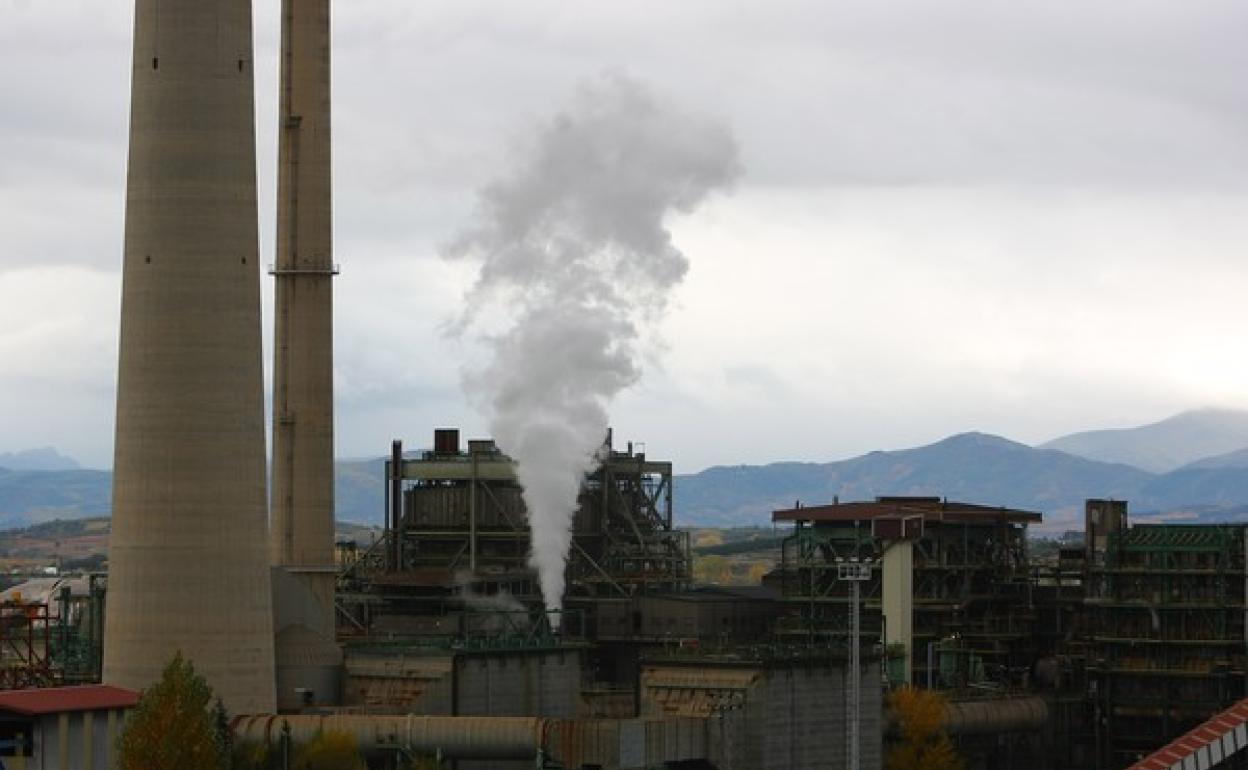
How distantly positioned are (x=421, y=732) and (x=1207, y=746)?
29.0m

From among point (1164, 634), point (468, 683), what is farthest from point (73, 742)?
point (1164, 634)

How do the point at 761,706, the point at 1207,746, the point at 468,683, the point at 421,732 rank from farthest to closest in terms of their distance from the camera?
the point at 1207,746 < the point at 468,683 < the point at 761,706 < the point at 421,732

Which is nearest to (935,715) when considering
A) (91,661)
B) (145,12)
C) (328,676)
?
(328,676)

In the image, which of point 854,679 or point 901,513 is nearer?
point 854,679

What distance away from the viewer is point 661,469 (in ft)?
434

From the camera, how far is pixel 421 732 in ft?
278

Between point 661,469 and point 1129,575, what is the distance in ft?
97.9

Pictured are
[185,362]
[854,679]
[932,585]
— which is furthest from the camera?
[932,585]

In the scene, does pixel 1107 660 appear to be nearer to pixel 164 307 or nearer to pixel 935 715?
pixel 935 715

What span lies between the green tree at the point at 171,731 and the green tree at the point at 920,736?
2793 cm

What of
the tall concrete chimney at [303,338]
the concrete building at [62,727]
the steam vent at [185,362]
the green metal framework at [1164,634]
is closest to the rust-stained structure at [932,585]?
the green metal framework at [1164,634]

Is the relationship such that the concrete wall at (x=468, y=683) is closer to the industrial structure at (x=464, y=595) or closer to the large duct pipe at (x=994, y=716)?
the industrial structure at (x=464, y=595)

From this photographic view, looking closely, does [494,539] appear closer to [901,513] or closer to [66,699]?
[901,513]

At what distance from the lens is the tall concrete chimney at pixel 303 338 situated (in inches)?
4218
